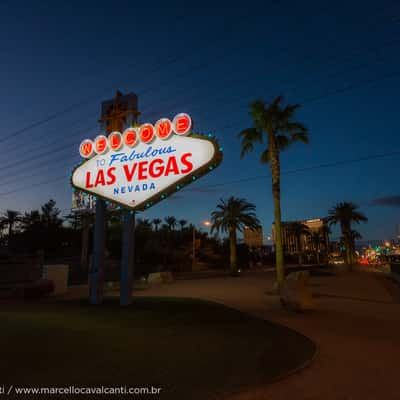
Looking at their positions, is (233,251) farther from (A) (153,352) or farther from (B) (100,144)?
(A) (153,352)

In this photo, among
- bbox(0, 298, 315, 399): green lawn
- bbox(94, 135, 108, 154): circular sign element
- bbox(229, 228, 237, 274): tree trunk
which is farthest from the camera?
bbox(229, 228, 237, 274): tree trunk

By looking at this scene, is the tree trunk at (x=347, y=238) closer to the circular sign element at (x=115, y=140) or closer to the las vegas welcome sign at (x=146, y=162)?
the las vegas welcome sign at (x=146, y=162)

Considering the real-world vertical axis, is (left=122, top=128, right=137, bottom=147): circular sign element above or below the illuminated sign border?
above

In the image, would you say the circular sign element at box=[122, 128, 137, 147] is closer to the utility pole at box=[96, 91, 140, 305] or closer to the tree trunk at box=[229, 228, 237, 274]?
the utility pole at box=[96, 91, 140, 305]

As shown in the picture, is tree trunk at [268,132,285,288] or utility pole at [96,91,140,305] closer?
utility pole at [96,91,140,305]

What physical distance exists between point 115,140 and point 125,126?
3.72 feet

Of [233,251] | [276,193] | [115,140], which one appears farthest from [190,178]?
[233,251]

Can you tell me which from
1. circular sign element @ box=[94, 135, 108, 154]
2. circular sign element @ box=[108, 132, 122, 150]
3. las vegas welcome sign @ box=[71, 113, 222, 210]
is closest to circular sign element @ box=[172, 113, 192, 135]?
las vegas welcome sign @ box=[71, 113, 222, 210]

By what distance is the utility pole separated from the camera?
1320 centimetres

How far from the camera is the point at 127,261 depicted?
13.3m

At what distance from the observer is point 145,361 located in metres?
5.58

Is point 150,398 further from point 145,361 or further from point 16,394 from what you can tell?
point 16,394

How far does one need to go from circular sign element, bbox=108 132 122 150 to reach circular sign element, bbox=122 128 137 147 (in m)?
0.34

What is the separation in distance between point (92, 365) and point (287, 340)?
14.6ft
